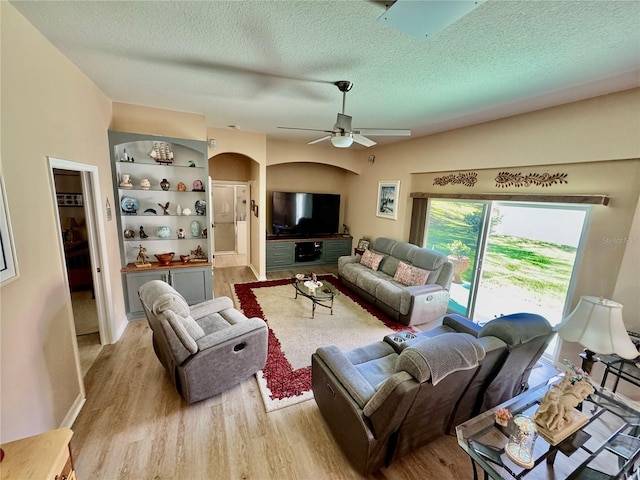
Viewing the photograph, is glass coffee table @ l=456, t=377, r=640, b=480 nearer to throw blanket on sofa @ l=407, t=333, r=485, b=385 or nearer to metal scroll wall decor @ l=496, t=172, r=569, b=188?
throw blanket on sofa @ l=407, t=333, r=485, b=385

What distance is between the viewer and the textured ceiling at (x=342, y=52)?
4.87 ft

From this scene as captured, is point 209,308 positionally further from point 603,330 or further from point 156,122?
point 603,330

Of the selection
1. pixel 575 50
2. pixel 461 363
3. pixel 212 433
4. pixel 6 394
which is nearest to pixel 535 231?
pixel 575 50

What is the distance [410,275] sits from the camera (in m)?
4.12

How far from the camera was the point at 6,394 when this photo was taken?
54.2 inches

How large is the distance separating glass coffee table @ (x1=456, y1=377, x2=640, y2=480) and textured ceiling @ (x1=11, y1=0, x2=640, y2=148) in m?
2.37

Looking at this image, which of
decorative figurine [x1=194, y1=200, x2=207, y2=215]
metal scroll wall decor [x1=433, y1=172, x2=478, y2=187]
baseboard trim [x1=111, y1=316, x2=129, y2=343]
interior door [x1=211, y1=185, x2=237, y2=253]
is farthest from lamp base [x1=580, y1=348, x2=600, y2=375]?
interior door [x1=211, y1=185, x2=237, y2=253]

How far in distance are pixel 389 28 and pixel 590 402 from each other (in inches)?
112

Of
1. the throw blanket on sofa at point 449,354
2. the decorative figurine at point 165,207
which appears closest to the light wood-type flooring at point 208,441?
the throw blanket on sofa at point 449,354

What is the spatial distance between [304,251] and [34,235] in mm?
4739

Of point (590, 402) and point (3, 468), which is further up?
point (3, 468)

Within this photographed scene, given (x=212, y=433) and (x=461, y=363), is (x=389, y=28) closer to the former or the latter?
(x=461, y=363)

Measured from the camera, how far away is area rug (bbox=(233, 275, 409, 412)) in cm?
246

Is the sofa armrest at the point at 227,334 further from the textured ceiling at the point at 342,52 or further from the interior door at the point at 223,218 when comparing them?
the interior door at the point at 223,218
